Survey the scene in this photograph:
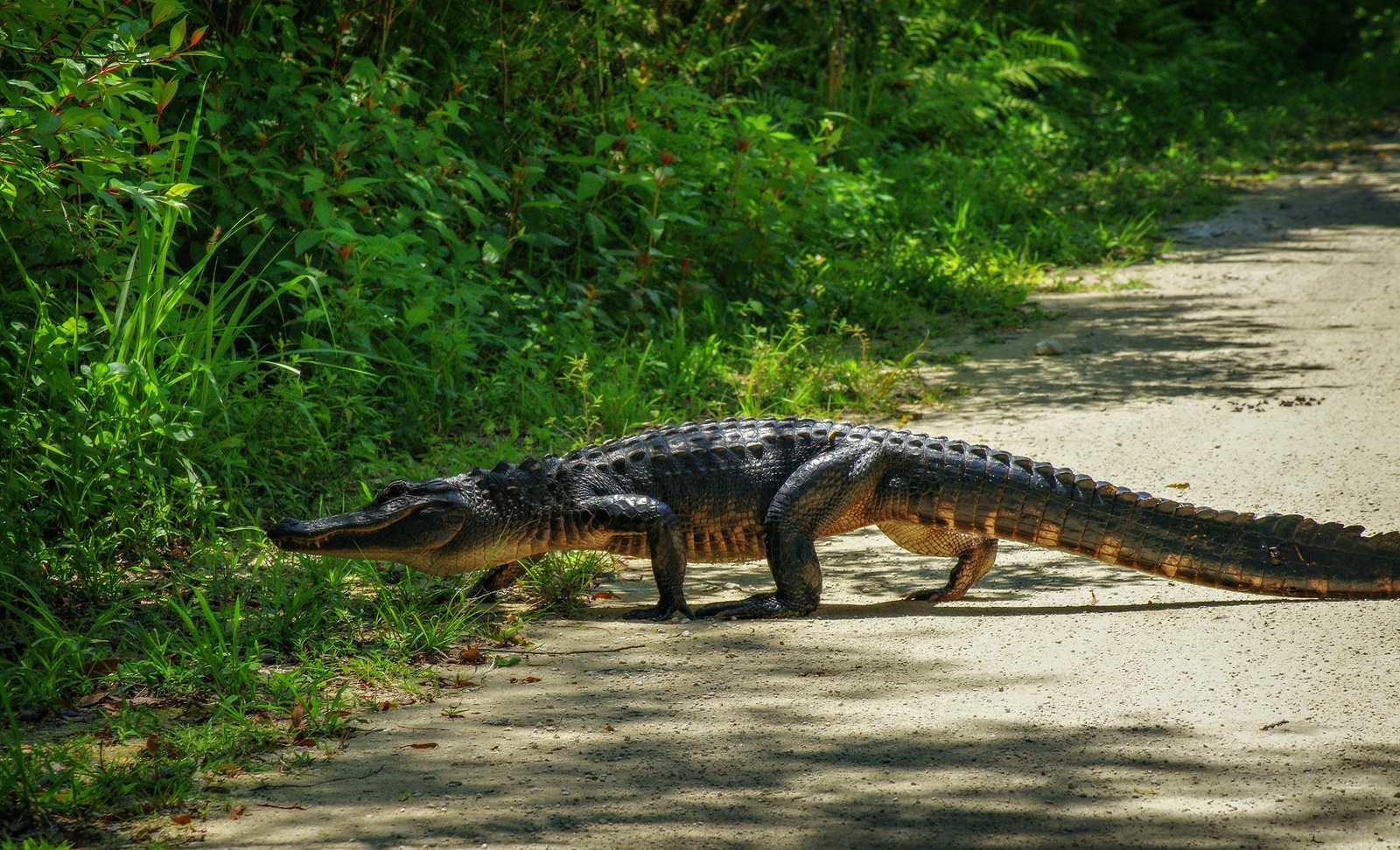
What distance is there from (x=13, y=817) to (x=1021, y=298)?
7.60m

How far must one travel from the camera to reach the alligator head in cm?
409

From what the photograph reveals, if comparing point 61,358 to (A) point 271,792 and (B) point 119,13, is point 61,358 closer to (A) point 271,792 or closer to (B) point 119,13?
(B) point 119,13

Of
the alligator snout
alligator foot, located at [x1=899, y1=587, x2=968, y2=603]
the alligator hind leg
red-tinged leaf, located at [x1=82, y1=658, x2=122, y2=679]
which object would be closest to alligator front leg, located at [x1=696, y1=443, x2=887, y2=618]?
the alligator hind leg

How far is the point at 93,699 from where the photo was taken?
3.58m

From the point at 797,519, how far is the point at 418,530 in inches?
55.1

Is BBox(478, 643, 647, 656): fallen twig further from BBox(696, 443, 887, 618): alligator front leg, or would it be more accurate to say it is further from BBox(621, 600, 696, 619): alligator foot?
BBox(696, 443, 887, 618): alligator front leg

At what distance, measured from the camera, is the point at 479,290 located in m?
6.71

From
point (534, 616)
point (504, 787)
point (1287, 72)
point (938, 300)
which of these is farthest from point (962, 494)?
point (1287, 72)

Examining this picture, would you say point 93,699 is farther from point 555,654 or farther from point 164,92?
point 164,92

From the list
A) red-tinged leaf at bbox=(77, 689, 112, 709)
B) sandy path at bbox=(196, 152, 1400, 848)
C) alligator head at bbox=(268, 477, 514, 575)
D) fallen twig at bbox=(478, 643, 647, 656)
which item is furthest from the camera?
alligator head at bbox=(268, 477, 514, 575)

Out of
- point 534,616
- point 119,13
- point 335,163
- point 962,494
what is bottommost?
point 534,616

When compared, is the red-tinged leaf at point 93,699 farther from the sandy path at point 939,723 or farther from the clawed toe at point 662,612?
the clawed toe at point 662,612

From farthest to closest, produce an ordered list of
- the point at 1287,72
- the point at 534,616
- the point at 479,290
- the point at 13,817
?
the point at 1287,72 → the point at 479,290 → the point at 534,616 → the point at 13,817

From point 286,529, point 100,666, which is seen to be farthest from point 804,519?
point 100,666
